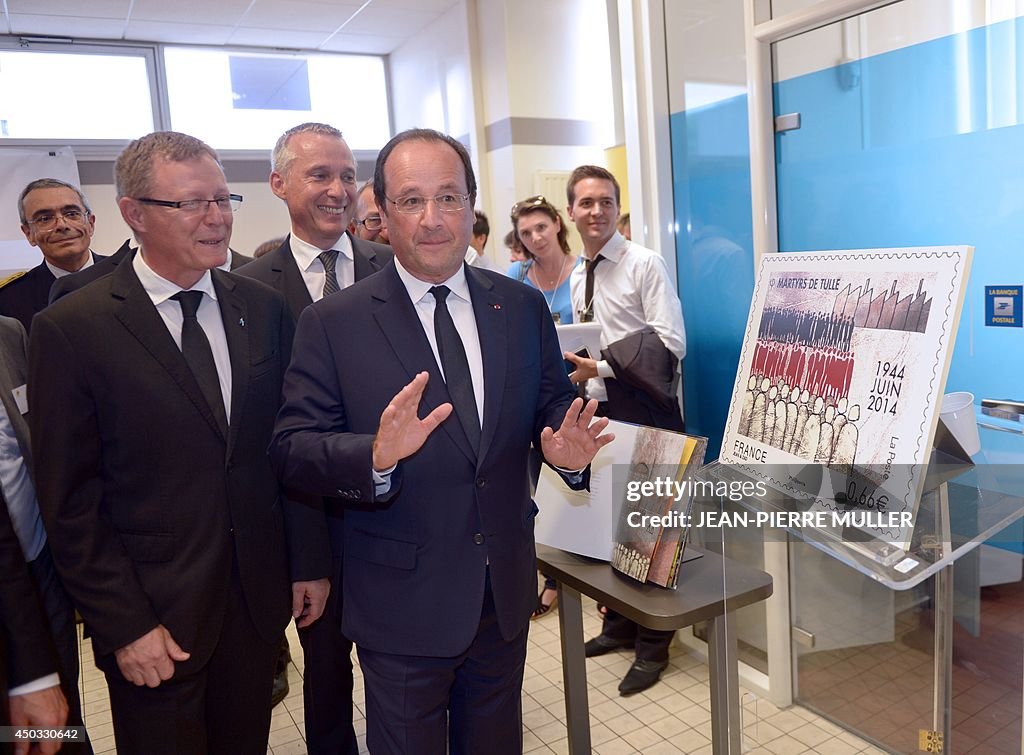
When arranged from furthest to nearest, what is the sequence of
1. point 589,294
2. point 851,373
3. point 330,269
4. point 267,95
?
1. point 267,95
2. point 589,294
3. point 330,269
4. point 851,373

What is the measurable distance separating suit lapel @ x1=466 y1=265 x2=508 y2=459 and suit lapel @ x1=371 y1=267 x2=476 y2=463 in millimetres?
56

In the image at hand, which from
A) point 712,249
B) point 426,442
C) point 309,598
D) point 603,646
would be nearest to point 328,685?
point 309,598

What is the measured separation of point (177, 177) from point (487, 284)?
2.18 feet

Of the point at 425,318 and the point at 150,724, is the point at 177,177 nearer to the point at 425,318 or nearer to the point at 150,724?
the point at 425,318

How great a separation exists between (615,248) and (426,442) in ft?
5.23

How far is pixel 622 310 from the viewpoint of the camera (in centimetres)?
279

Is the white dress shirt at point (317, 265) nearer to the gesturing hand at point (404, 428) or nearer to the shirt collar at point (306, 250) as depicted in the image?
the shirt collar at point (306, 250)

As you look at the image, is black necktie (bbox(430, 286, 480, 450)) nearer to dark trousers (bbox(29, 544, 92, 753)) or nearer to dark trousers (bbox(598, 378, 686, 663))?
dark trousers (bbox(29, 544, 92, 753))

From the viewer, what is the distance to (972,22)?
6.20 ft

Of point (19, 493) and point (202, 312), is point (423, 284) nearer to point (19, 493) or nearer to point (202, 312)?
point (202, 312)

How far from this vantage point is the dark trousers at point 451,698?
1.47m

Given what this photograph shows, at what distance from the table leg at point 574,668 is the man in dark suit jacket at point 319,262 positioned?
23.1 inches

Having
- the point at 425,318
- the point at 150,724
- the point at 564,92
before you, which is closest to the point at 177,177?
the point at 425,318

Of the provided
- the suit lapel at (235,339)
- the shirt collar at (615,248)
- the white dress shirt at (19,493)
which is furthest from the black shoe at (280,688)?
the shirt collar at (615,248)
